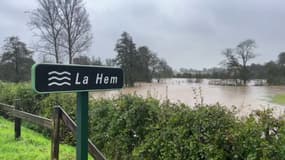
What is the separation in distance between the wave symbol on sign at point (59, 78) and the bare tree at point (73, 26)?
2429cm

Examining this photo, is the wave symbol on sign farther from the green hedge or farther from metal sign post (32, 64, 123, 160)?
the green hedge

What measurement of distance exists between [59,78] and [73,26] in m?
25.0

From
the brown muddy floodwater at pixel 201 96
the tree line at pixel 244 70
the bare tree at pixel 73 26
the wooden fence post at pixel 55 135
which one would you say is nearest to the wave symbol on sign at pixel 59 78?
the brown muddy floodwater at pixel 201 96

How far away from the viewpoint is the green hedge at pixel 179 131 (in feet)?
9.87

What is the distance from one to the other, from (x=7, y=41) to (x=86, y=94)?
3172 centimetres

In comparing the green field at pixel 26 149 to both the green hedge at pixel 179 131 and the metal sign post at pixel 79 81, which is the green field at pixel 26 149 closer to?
the green hedge at pixel 179 131

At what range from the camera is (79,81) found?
1771 mm

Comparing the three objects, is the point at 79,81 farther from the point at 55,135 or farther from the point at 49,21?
the point at 49,21

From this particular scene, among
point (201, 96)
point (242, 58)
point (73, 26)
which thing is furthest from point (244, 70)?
point (201, 96)

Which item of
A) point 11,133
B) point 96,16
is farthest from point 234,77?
point 11,133

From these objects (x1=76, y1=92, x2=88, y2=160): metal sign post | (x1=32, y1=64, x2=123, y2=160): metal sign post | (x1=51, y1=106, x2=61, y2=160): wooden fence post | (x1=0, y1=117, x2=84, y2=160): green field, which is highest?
(x1=32, y1=64, x2=123, y2=160): metal sign post

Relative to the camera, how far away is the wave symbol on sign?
1628 millimetres

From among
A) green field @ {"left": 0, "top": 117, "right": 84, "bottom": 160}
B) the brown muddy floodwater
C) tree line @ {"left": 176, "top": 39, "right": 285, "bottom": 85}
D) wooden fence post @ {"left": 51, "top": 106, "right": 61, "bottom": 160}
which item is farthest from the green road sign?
tree line @ {"left": 176, "top": 39, "right": 285, "bottom": 85}

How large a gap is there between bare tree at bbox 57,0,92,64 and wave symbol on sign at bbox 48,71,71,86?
2429cm
